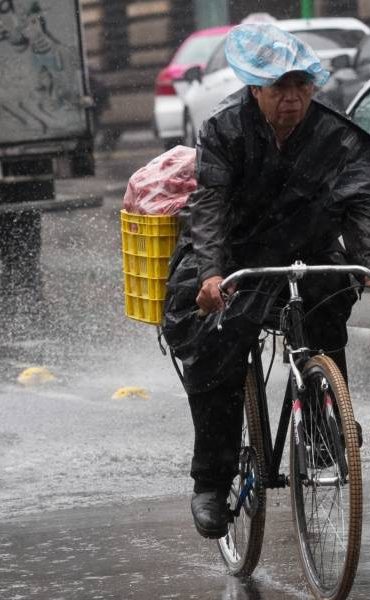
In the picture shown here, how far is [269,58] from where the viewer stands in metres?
5.02

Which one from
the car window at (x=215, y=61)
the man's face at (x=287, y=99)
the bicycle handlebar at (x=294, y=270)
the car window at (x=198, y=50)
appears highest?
the man's face at (x=287, y=99)

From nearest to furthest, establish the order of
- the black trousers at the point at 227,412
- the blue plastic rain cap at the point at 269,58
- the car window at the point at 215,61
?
1. the blue plastic rain cap at the point at 269,58
2. the black trousers at the point at 227,412
3. the car window at the point at 215,61

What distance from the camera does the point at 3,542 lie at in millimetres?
6125

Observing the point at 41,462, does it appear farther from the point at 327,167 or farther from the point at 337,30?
the point at 337,30

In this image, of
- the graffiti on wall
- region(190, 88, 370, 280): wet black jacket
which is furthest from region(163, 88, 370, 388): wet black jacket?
the graffiti on wall

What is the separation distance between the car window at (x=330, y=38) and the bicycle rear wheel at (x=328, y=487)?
19271 mm

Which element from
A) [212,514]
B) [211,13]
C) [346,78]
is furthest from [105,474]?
[211,13]

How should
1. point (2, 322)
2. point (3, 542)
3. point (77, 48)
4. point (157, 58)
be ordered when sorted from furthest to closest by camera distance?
point (157, 58) → point (77, 48) → point (2, 322) → point (3, 542)

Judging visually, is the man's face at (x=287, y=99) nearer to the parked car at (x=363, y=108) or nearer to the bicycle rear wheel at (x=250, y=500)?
the bicycle rear wheel at (x=250, y=500)

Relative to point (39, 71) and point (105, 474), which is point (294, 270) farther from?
point (39, 71)

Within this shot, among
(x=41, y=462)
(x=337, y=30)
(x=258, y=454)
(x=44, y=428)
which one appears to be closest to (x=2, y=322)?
(x=44, y=428)

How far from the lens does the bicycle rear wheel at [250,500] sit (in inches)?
211

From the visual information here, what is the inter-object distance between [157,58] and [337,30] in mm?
13895

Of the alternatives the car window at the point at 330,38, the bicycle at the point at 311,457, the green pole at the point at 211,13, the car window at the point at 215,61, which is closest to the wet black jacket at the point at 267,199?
the bicycle at the point at 311,457
